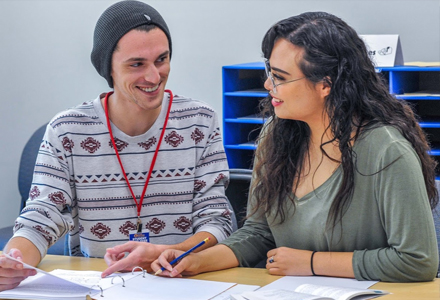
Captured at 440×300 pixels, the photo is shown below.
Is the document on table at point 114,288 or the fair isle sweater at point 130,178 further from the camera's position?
the fair isle sweater at point 130,178

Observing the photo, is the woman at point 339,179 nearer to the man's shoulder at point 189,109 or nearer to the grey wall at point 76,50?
the man's shoulder at point 189,109

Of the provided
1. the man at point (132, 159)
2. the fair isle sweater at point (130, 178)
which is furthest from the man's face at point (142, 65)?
the fair isle sweater at point (130, 178)

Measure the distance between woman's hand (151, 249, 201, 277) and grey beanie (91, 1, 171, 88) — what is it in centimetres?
64

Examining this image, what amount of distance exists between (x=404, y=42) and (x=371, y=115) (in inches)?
61.8

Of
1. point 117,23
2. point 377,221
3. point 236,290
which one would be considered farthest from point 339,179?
point 117,23

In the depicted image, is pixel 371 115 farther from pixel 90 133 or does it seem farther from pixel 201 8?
pixel 201 8

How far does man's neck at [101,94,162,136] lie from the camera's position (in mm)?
1898

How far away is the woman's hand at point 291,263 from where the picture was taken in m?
1.51

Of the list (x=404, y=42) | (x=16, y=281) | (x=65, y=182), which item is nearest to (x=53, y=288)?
(x=16, y=281)

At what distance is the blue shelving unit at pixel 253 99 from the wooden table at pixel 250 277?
111 cm

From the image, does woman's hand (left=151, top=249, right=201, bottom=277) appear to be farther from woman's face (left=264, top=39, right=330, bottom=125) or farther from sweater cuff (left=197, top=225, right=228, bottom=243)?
woman's face (left=264, top=39, right=330, bottom=125)

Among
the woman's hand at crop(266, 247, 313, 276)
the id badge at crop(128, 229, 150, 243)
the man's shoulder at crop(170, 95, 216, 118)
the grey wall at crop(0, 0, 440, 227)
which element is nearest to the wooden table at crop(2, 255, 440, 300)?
the woman's hand at crop(266, 247, 313, 276)

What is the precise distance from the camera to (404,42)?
118 inches

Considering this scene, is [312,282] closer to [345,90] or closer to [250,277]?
[250,277]
